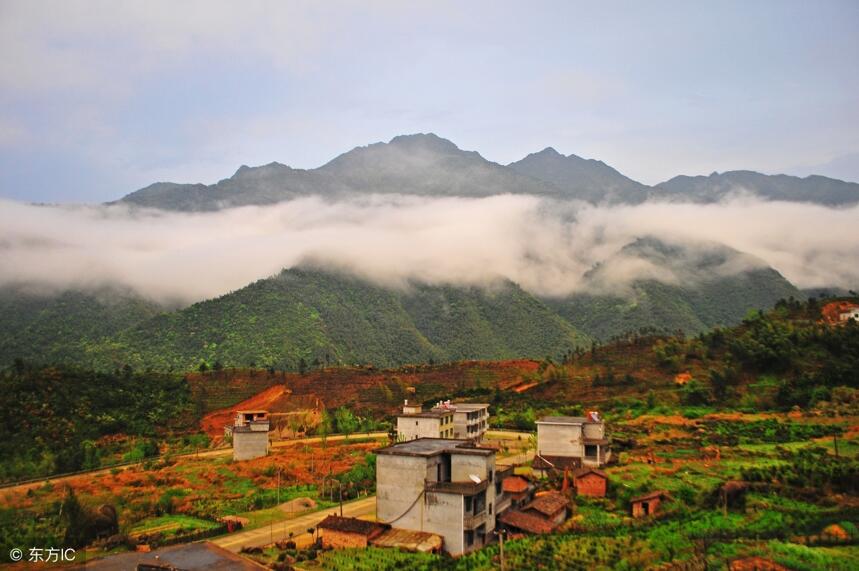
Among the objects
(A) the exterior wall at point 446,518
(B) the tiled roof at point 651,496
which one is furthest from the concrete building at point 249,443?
(B) the tiled roof at point 651,496

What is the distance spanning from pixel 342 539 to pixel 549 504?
8562 millimetres

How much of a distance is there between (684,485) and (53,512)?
2820 cm

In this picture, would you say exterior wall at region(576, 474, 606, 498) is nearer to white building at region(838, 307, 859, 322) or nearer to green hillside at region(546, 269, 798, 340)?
white building at region(838, 307, 859, 322)

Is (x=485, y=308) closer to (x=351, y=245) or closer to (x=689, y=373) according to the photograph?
(x=351, y=245)

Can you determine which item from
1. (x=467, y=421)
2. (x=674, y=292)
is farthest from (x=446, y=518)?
(x=674, y=292)

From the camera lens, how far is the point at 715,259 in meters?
159

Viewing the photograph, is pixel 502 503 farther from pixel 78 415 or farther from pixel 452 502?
pixel 78 415

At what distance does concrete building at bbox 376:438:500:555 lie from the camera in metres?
25.5

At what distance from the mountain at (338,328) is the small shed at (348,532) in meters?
61.9

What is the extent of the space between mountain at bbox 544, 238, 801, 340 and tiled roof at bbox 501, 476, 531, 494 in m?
96.3

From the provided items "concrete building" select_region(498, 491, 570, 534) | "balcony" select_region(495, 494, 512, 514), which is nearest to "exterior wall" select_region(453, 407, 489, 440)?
"balcony" select_region(495, 494, 512, 514)

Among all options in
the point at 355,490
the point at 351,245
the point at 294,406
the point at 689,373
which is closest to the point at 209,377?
the point at 294,406

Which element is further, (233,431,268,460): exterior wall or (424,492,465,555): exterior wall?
(233,431,268,460): exterior wall

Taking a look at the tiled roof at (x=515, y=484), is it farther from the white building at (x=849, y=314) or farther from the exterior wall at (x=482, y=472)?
the white building at (x=849, y=314)
